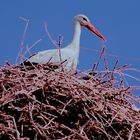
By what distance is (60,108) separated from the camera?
11.4 feet

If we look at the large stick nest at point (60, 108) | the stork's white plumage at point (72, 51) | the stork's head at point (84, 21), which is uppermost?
the stork's head at point (84, 21)

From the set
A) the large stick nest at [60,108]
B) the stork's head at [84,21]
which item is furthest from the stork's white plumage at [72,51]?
the large stick nest at [60,108]

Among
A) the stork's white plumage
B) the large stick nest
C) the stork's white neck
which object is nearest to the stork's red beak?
the stork's white plumage

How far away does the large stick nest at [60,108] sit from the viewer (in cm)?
335

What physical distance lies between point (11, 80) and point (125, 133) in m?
0.71

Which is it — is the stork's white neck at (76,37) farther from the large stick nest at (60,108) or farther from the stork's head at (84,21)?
the large stick nest at (60,108)

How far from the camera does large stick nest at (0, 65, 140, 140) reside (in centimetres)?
335

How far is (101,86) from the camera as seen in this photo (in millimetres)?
3709

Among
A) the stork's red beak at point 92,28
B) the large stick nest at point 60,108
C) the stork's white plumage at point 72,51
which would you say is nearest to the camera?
the large stick nest at point 60,108

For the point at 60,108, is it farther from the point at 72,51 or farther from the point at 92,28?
the point at 92,28

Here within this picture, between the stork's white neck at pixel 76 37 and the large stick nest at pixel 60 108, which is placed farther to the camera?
the stork's white neck at pixel 76 37

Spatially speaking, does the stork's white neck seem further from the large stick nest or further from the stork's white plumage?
the large stick nest

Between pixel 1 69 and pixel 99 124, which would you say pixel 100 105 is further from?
pixel 1 69

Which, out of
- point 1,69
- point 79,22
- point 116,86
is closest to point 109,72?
point 116,86
